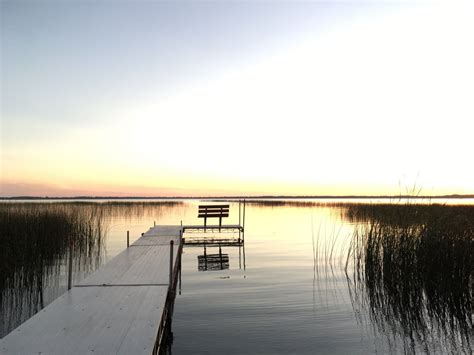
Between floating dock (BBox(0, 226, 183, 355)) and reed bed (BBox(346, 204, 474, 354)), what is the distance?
12.4 feet

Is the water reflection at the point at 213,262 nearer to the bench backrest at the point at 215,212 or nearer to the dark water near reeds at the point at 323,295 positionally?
the dark water near reeds at the point at 323,295

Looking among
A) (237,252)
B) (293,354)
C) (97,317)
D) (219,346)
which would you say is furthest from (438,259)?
(237,252)

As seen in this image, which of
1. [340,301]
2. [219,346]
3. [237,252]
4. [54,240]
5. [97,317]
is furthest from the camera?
[237,252]

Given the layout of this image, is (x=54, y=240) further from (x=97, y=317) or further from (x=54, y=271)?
(x=97, y=317)

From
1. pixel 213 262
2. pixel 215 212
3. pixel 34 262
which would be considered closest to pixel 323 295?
pixel 213 262

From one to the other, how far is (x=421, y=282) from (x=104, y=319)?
6.18 metres

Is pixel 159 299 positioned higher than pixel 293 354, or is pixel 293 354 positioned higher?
pixel 159 299

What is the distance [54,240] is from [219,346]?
936 centimetres

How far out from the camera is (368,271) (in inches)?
383

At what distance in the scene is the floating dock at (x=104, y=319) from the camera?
4.55 m

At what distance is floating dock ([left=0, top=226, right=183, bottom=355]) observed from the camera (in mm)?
4555

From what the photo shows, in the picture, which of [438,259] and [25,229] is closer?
[438,259]

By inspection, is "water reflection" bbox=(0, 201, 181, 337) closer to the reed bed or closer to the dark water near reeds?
the dark water near reeds

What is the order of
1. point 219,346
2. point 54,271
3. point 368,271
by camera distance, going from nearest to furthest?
point 219,346, point 368,271, point 54,271
